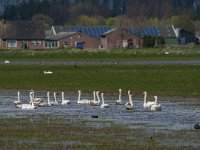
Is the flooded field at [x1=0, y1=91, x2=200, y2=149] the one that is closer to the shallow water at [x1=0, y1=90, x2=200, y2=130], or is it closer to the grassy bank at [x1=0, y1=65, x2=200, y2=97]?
the shallow water at [x1=0, y1=90, x2=200, y2=130]

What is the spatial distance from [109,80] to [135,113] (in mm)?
21324

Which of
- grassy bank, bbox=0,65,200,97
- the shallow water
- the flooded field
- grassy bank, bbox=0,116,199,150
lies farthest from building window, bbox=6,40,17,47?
grassy bank, bbox=0,116,199,150

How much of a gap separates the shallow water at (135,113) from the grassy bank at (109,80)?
579 centimetres

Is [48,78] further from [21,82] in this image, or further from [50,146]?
[50,146]

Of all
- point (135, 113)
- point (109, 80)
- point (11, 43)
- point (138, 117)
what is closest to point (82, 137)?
point (138, 117)

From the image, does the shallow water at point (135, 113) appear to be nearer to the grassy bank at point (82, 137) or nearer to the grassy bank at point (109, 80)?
the grassy bank at point (82, 137)

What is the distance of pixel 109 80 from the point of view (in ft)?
192

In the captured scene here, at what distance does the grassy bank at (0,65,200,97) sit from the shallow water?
5792mm

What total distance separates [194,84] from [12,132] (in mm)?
24105

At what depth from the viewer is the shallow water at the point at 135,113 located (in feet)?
109

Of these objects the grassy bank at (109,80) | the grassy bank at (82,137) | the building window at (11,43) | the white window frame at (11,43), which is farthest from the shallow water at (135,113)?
the building window at (11,43)

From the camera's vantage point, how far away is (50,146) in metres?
27.1

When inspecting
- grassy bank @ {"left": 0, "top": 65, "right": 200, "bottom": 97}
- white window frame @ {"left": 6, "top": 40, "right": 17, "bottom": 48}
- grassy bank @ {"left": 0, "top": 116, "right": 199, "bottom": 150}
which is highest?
grassy bank @ {"left": 0, "top": 116, "right": 199, "bottom": 150}

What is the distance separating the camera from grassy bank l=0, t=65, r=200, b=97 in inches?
2020
